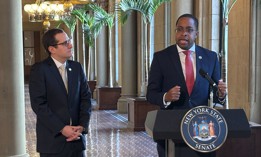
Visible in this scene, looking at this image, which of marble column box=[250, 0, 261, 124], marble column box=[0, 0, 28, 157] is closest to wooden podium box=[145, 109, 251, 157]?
marble column box=[0, 0, 28, 157]

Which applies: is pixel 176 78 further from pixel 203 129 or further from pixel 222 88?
pixel 203 129

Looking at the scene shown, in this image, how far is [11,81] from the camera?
570 cm

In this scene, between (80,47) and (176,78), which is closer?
(176,78)

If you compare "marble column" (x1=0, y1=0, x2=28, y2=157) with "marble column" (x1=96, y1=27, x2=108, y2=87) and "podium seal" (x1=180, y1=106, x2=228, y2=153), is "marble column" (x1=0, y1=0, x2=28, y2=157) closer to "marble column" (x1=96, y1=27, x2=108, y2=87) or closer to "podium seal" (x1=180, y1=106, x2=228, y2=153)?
"podium seal" (x1=180, y1=106, x2=228, y2=153)

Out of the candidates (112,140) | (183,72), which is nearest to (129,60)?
(112,140)

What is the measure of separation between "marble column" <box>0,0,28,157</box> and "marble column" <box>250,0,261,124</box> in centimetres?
307

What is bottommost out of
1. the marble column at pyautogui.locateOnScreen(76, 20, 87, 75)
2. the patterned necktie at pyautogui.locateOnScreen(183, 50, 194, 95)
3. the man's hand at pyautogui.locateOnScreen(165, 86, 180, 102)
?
the man's hand at pyautogui.locateOnScreen(165, 86, 180, 102)

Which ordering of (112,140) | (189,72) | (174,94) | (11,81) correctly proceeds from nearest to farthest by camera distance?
(174,94), (189,72), (11,81), (112,140)

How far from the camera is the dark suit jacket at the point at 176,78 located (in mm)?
3090

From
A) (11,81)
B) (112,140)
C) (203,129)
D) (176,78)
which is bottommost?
(112,140)

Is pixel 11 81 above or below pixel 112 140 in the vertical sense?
above

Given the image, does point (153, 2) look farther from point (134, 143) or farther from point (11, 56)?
point (11, 56)

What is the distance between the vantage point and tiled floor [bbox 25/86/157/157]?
7.59m

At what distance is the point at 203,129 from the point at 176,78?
0.71 metres
